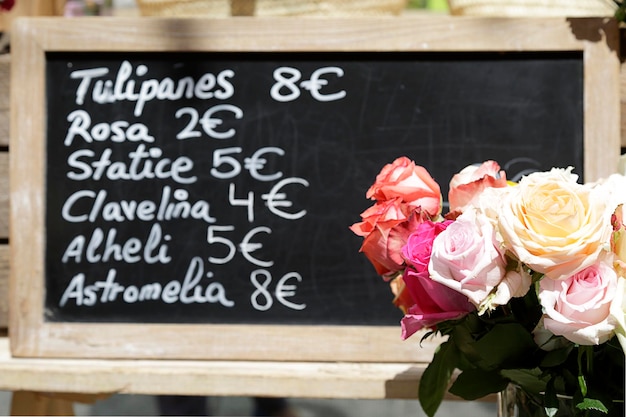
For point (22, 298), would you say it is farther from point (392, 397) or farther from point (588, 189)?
point (588, 189)

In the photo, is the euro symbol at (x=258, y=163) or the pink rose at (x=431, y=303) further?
the euro symbol at (x=258, y=163)

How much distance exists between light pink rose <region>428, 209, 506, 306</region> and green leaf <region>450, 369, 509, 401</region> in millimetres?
135

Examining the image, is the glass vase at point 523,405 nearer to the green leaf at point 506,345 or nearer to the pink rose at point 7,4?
the green leaf at point 506,345

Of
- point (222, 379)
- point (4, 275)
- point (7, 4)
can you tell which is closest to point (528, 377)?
point (222, 379)

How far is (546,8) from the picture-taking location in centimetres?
116

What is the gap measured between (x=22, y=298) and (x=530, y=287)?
0.80 m

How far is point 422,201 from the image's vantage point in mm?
756

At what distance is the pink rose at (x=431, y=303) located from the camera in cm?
70

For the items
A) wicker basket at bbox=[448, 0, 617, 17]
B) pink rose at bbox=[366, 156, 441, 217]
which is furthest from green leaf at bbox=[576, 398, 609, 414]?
wicker basket at bbox=[448, 0, 617, 17]

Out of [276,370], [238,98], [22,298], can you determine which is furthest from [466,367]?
[22,298]

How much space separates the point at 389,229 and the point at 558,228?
0.18 m

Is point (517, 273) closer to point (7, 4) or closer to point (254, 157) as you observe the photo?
point (254, 157)

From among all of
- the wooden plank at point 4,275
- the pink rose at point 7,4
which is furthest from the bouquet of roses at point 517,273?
the pink rose at point 7,4

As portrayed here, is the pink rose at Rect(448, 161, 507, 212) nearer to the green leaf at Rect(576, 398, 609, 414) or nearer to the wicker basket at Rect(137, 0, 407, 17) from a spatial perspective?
the green leaf at Rect(576, 398, 609, 414)
